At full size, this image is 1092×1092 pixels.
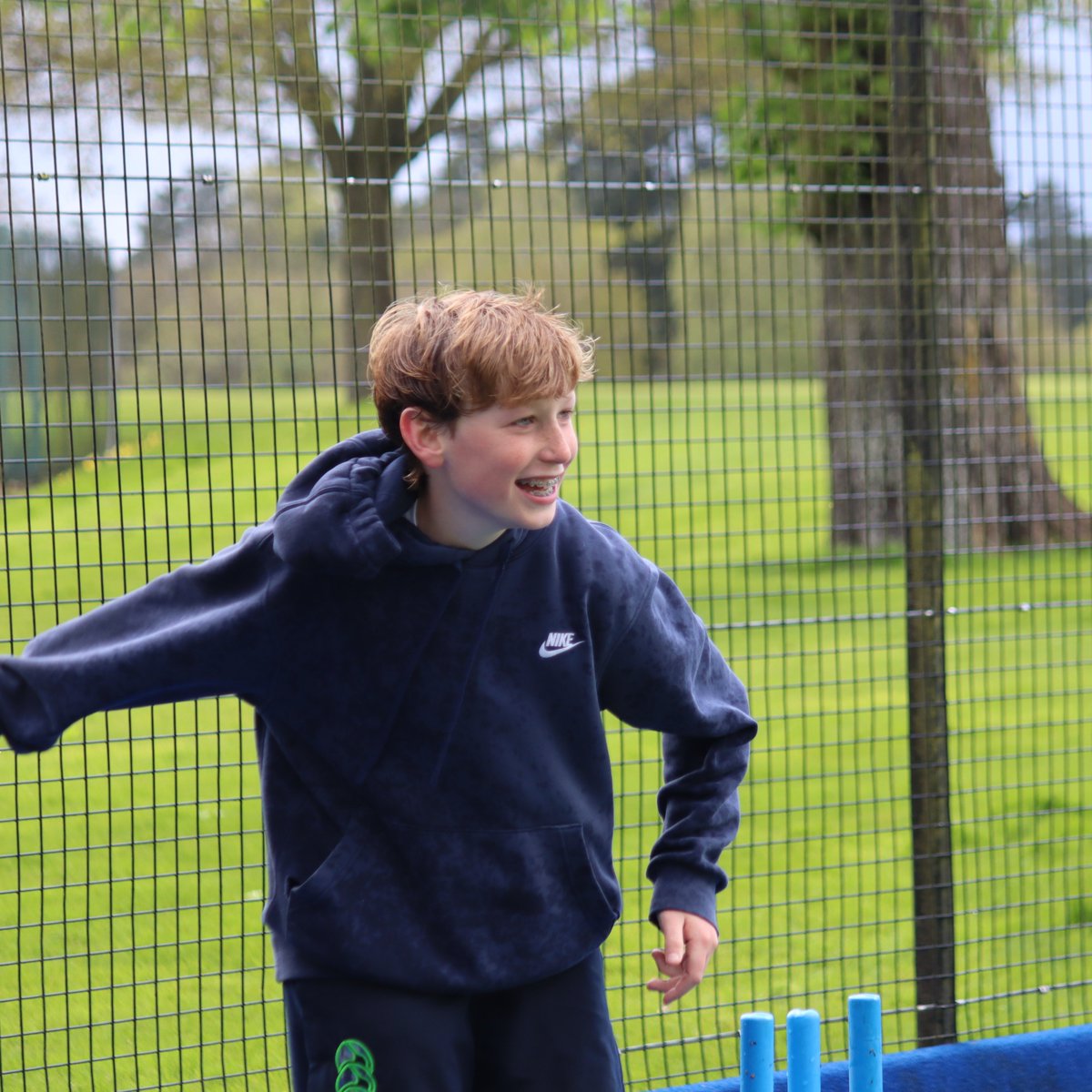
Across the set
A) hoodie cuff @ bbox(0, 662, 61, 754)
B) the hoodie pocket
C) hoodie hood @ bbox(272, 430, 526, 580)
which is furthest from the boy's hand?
hoodie cuff @ bbox(0, 662, 61, 754)

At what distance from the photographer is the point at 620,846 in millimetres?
4531

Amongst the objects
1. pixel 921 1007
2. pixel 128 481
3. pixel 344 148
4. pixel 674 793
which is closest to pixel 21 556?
pixel 128 481

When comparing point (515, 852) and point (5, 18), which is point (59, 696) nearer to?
point (515, 852)

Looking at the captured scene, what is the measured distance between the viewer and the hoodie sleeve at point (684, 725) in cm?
211

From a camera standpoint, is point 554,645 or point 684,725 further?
point 684,725

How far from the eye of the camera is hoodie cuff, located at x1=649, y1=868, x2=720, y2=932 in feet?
6.90

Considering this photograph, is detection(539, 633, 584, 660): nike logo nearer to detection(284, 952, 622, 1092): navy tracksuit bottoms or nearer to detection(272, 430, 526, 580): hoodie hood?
detection(272, 430, 526, 580): hoodie hood

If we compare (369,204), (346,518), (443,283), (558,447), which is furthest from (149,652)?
(369,204)

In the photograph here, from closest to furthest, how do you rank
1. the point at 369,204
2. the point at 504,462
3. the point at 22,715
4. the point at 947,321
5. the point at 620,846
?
the point at 22,715, the point at 504,462, the point at 369,204, the point at 947,321, the point at 620,846

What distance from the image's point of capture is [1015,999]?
401 cm

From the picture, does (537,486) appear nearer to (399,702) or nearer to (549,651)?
(549,651)

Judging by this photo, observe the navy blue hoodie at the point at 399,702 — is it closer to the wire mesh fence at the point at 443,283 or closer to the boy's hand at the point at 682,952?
the boy's hand at the point at 682,952

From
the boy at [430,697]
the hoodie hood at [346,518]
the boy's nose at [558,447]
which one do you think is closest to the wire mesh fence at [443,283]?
the boy at [430,697]

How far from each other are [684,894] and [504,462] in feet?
2.26
